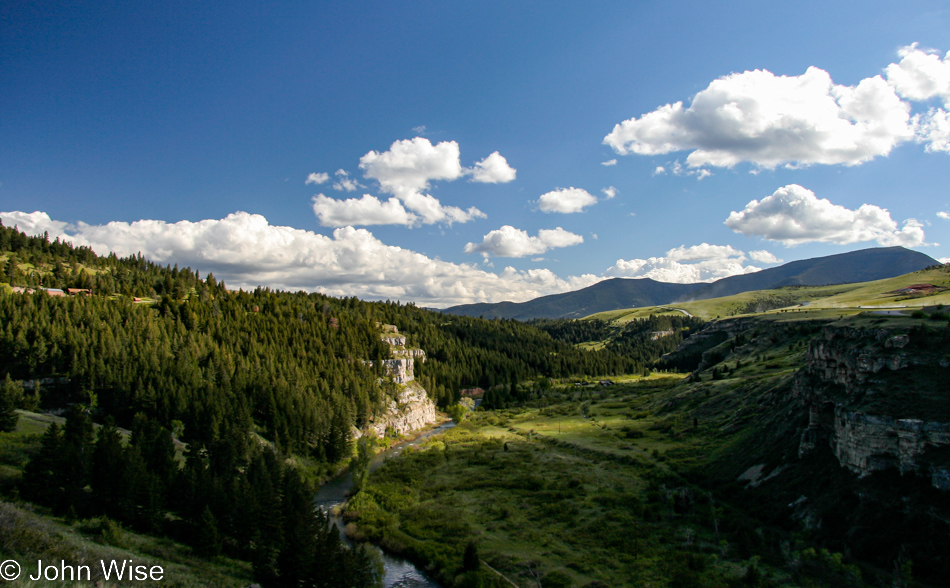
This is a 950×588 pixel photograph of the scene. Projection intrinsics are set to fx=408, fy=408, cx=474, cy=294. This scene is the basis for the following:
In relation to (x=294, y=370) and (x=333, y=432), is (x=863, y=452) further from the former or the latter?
(x=294, y=370)

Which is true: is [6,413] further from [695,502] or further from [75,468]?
[695,502]

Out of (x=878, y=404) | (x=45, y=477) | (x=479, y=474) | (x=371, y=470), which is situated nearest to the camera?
(x=878, y=404)

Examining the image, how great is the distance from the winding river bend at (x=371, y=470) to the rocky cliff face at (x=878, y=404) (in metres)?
42.6

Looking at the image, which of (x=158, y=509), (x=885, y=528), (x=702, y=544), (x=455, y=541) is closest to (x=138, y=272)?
(x=158, y=509)

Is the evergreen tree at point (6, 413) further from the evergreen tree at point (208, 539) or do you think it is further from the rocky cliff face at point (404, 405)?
the rocky cliff face at point (404, 405)

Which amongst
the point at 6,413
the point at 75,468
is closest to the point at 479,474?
the point at 75,468

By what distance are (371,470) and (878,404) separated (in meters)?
74.8

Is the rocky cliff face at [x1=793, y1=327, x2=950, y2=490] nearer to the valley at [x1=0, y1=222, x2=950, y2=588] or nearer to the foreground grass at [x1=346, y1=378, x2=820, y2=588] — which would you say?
the valley at [x1=0, y1=222, x2=950, y2=588]

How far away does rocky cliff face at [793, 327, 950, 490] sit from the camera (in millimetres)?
33375

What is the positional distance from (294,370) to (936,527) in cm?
11554

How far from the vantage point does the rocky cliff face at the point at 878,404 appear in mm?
33375

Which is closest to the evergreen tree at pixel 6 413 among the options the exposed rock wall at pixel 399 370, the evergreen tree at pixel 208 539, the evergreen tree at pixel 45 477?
the evergreen tree at pixel 45 477

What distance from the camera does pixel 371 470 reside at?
79188 millimetres

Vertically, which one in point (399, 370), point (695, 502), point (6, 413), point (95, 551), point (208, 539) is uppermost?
point (6, 413)
